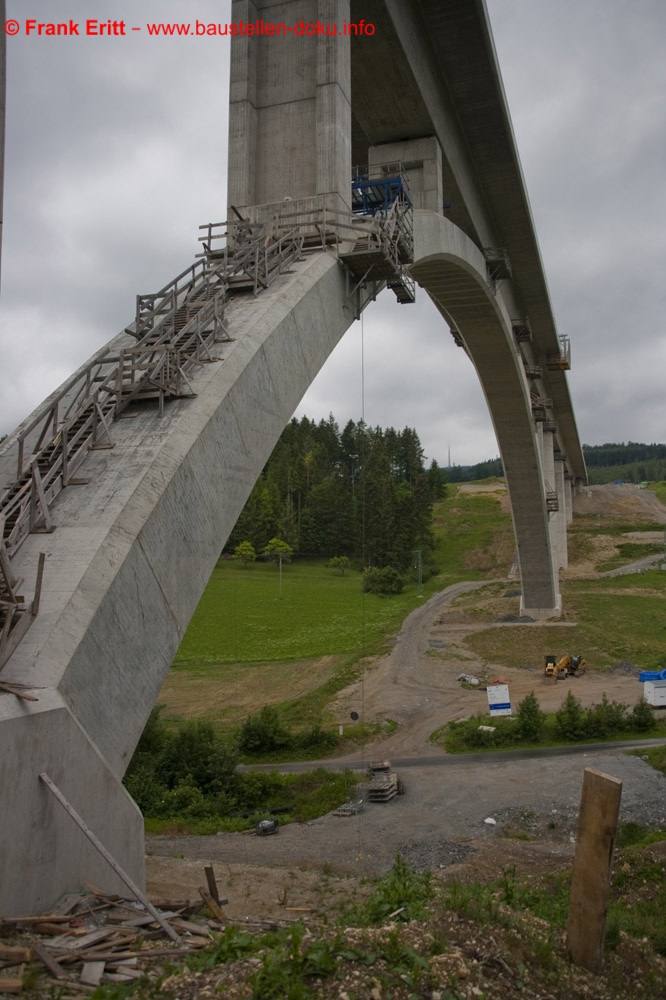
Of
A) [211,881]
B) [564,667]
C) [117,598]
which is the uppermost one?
[117,598]

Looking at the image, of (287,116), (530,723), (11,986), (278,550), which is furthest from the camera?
(278,550)

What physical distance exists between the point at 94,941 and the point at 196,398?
219 inches

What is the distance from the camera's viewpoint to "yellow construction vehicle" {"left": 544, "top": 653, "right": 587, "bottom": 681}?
31.9 metres

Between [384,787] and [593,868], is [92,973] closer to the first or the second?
[593,868]

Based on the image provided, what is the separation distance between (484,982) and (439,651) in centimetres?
3323

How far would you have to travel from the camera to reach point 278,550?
2778 inches

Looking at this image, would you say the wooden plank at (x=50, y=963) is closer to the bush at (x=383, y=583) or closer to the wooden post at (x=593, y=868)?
the wooden post at (x=593, y=868)

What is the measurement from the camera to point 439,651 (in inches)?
1478

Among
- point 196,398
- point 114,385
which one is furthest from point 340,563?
point 196,398

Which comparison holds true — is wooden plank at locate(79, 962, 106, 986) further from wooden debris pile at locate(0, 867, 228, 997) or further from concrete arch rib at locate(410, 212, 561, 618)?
concrete arch rib at locate(410, 212, 561, 618)

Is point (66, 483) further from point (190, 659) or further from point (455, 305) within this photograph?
point (190, 659)

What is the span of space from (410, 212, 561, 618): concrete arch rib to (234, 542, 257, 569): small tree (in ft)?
111

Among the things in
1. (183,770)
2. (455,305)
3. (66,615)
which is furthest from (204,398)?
(455,305)

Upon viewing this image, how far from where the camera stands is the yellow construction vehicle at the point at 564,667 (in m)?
31.9
